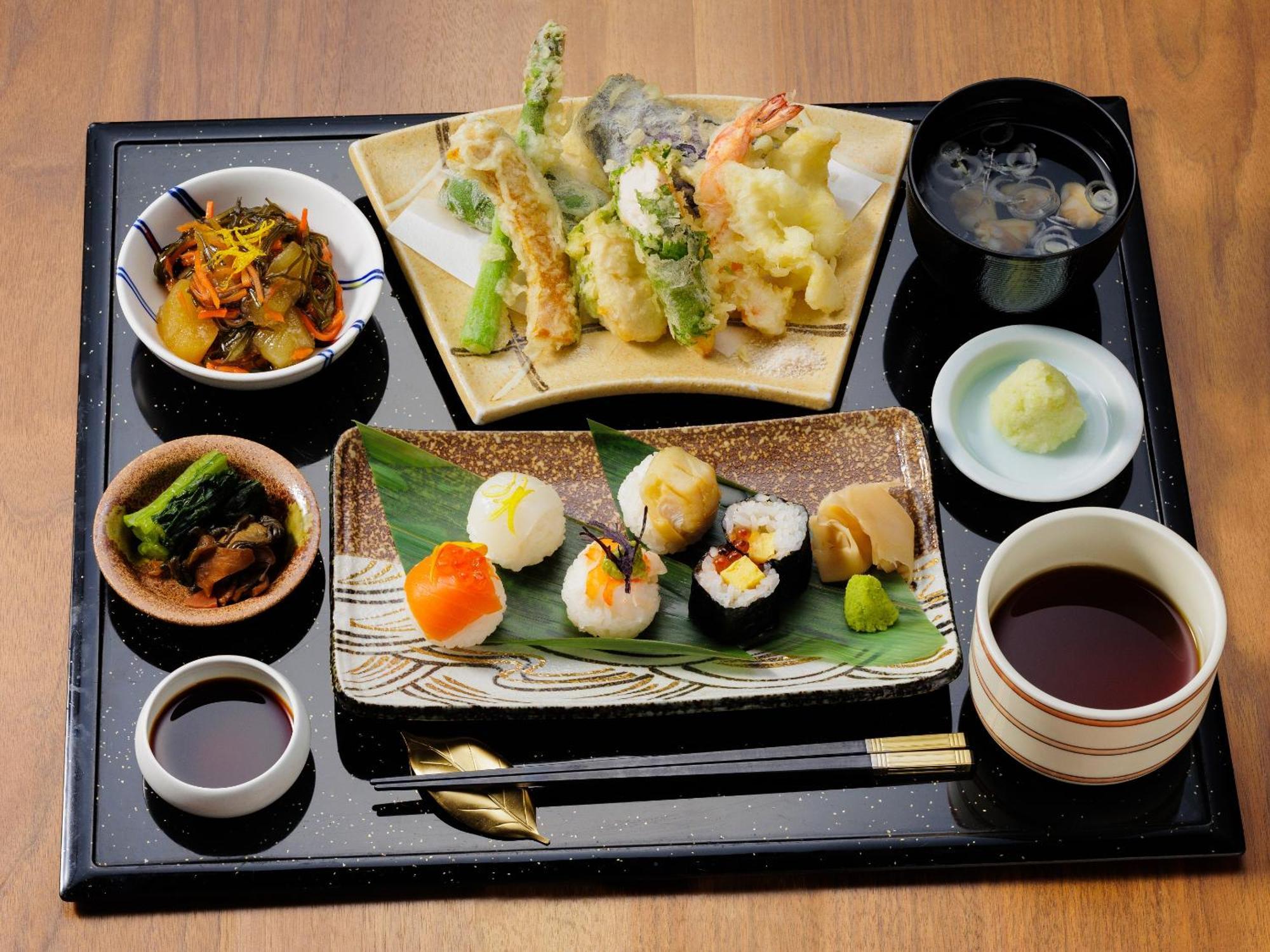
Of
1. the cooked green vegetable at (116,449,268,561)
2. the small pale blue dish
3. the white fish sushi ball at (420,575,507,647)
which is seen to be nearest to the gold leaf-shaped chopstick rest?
the white fish sushi ball at (420,575,507,647)

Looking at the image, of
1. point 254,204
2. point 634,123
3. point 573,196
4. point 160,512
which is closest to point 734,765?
point 160,512

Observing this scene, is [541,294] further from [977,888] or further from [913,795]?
[977,888]

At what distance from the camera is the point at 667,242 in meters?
2.61

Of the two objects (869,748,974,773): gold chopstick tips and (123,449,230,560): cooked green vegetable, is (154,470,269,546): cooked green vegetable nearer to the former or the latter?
(123,449,230,560): cooked green vegetable

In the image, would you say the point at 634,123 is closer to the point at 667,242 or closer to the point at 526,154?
the point at 526,154

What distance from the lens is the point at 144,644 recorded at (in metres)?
2.50

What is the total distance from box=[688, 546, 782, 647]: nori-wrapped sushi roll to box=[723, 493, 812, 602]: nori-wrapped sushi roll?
22 mm

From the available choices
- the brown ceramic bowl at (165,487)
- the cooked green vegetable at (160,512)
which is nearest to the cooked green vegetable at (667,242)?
the brown ceramic bowl at (165,487)

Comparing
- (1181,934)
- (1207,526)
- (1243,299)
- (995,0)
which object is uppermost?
(995,0)

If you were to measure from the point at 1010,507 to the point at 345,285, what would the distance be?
51.0 inches

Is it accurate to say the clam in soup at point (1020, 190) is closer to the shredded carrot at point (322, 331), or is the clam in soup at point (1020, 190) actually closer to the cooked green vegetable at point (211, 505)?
the shredded carrot at point (322, 331)

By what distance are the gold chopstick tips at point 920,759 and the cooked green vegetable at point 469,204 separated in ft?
4.02

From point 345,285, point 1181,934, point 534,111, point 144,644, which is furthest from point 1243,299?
point 144,644

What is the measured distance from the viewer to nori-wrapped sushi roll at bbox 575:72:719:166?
9.36ft
